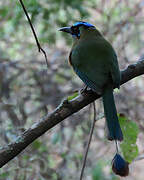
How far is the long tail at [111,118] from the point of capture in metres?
1.66

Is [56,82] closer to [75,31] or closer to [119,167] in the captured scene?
[75,31]

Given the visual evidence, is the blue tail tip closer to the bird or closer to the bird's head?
the bird

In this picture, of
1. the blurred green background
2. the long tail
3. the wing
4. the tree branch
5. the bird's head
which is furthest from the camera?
the blurred green background

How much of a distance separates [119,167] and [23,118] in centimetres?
164

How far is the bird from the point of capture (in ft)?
5.74

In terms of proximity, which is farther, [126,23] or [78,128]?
[126,23]

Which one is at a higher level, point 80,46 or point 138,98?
point 138,98

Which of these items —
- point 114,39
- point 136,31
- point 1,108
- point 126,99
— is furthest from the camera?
point 136,31

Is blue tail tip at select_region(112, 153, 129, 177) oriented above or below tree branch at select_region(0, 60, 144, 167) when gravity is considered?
below

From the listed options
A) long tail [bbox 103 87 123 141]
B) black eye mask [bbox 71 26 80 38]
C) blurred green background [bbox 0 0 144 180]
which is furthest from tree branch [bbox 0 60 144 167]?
blurred green background [bbox 0 0 144 180]

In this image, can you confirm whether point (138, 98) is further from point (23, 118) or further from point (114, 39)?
point (23, 118)

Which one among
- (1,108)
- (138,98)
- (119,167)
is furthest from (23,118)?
(119,167)

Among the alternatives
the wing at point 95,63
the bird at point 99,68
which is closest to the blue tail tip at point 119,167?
the bird at point 99,68

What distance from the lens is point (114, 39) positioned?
3.85m
